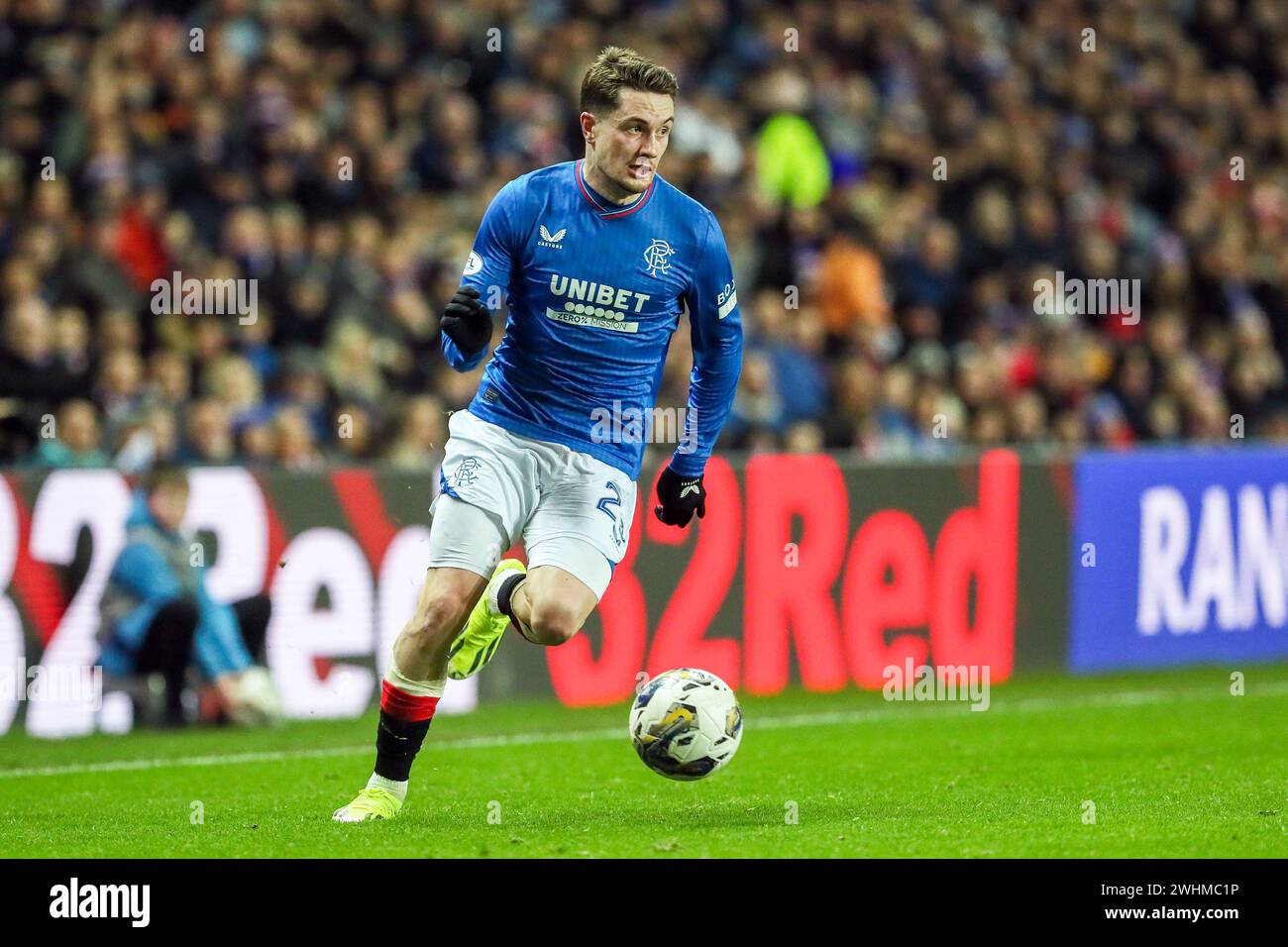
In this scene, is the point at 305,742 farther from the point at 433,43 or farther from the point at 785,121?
the point at 785,121

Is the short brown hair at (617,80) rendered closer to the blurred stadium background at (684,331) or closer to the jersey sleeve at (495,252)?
the jersey sleeve at (495,252)

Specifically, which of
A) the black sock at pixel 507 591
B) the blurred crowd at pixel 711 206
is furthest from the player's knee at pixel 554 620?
the blurred crowd at pixel 711 206

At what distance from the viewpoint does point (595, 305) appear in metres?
7.57

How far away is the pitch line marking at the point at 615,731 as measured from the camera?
9609 mm

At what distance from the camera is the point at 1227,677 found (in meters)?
13.6

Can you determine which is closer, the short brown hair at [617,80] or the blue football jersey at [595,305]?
the short brown hair at [617,80]

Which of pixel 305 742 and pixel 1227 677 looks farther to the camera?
pixel 1227 677

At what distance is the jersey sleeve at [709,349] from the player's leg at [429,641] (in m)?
0.89

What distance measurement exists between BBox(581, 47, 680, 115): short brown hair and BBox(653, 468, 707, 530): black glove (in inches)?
57.3

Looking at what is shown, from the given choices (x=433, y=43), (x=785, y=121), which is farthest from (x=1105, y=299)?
(x=433, y=43)

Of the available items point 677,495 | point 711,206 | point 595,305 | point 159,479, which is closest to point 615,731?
point 159,479

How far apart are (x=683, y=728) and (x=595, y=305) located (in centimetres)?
156
